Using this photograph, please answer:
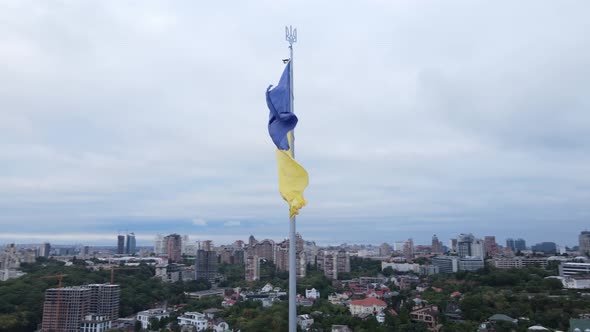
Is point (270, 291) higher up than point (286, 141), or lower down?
lower down

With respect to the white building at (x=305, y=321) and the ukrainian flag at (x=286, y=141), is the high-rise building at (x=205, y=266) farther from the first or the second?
the ukrainian flag at (x=286, y=141)

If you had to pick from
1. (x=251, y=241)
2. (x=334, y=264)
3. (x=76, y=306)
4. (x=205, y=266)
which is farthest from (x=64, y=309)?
(x=251, y=241)

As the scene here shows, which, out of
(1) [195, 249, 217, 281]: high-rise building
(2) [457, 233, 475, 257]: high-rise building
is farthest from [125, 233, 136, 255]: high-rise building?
(2) [457, 233, 475, 257]: high-rise building

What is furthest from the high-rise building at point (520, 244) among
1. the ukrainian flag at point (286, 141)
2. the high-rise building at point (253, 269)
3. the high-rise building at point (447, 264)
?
the ukrainian flag at point (286, 141)

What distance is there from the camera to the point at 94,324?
18641 millimetres

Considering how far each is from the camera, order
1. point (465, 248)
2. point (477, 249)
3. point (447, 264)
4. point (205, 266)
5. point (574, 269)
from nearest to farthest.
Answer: point (574, 269), point (205, 266), point (447, 264), point (477, 249), point (465, 248)

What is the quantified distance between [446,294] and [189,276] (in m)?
22.2

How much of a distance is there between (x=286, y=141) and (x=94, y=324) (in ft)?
60.4

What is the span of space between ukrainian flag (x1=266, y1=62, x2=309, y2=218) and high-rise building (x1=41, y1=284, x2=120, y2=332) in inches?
701

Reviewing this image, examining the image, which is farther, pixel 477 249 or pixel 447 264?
pixel 477 249

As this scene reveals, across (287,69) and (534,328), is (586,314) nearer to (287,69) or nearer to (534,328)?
(534,328)

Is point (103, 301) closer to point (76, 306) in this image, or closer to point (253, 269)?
point (76, 306)

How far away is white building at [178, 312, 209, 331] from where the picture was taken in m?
16.8

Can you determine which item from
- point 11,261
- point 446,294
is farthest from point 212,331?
point 11,261
